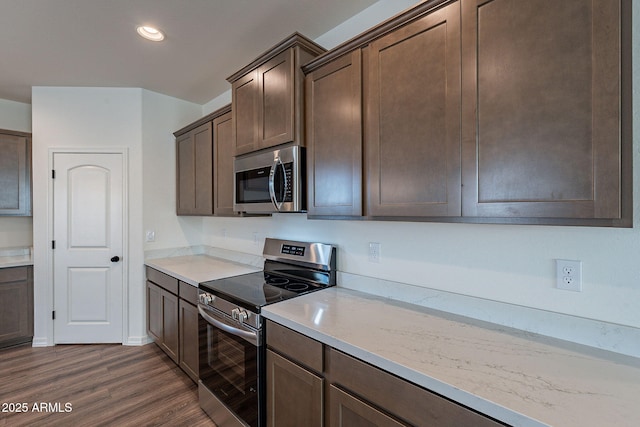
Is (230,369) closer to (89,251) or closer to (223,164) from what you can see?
(223,164)

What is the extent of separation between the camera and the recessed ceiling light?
2.05 meters

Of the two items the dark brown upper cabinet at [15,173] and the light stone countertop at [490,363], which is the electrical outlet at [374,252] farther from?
the dark brown upper cabinet at [15,173]

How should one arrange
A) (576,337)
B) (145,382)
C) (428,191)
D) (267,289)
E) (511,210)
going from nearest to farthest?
(511,210) → (576,337) → (428,191) → (267,289) → (145,382)

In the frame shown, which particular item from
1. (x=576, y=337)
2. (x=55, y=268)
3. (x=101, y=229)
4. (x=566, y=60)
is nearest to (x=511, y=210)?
(x=566, y=60)

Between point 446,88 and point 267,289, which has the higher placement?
point 446,88

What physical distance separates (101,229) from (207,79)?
1.89 metres

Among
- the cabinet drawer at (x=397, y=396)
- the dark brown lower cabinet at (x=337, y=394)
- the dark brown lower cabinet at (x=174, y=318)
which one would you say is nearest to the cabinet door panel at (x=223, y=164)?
the dark brown lower cabinet at (x=174, y=318)

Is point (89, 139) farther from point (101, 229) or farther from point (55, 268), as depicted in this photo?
point (55, 268)

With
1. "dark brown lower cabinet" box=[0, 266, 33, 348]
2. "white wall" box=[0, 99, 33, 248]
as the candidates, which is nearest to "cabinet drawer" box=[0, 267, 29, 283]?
"dark brown lower cabinet" box=[0, 266, 33, 348]

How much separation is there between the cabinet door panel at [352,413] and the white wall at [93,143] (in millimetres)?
2698

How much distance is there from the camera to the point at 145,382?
241 cm

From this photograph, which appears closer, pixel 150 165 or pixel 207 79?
pixel 207 79

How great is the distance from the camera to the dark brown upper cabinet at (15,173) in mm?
3059

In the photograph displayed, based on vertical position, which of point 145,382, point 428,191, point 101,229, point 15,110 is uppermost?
point 15,110
